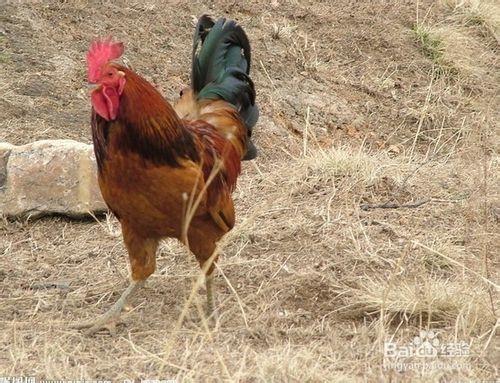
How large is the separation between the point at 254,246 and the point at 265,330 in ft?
4.21

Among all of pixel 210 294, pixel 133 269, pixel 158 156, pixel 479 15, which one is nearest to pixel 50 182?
pixel 133 269

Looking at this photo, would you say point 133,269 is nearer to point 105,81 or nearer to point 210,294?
point 210,294

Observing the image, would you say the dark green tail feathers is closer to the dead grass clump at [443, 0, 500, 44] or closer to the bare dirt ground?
the bare dirt ground

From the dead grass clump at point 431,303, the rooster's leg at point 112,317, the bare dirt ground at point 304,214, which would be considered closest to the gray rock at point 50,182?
the bare dirt ground at point 304,214

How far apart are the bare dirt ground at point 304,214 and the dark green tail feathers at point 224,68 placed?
2.70ft

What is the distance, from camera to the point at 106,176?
420cm

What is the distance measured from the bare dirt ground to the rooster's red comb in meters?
1.00

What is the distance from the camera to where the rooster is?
4.13 meters

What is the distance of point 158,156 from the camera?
165 inches

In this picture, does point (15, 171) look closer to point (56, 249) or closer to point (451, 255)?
point (56, 249)

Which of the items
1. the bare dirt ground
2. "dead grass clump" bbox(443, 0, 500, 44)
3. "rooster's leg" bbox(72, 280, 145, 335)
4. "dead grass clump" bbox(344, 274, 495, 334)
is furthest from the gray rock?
"dead grass clump" bbox(443, 0, 500, 44)

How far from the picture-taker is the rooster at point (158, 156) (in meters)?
4.13

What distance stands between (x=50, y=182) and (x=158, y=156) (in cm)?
183

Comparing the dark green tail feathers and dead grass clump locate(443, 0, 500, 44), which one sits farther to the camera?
dead grass clump locate(443, 0, 500, 44)
